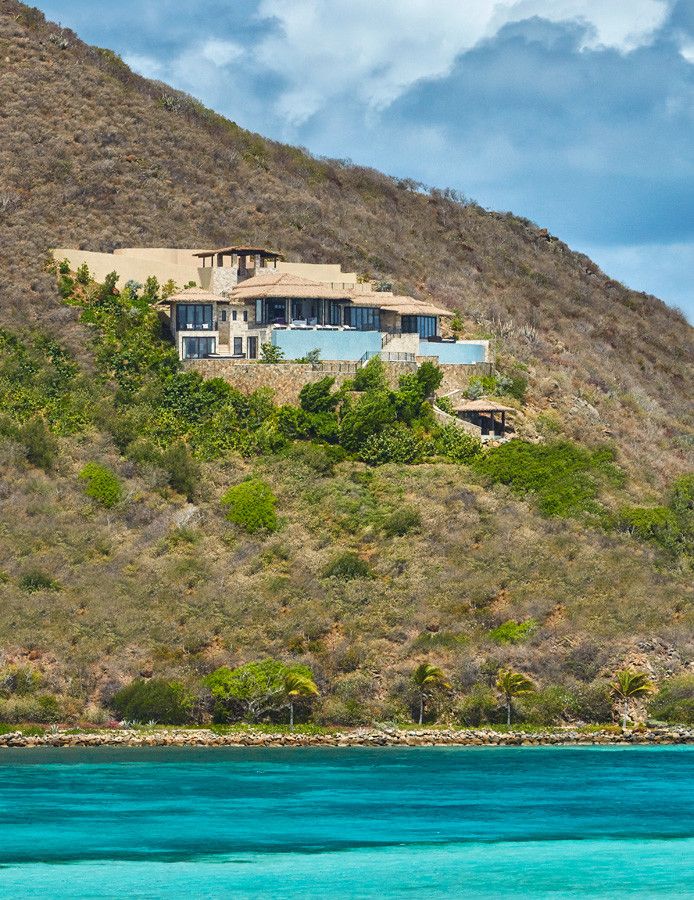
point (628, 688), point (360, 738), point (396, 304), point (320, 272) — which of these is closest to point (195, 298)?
point (396, 304)

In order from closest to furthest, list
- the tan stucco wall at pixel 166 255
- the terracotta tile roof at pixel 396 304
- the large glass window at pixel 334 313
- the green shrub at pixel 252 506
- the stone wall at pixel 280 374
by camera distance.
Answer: the green shrub at pixel 252 506
the stone wall at pixel 280 374
the large glass window at pixel 334 313
the terracotta tile roof at pixel 396 304
the tan stucco wall at pixel 166 255

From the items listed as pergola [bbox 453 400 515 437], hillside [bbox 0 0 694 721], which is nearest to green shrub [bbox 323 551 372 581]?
hillside [bbox 0 0 694 721]

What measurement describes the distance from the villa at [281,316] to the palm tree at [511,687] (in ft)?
80.2

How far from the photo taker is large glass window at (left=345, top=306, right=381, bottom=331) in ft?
293

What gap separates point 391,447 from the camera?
8344cm

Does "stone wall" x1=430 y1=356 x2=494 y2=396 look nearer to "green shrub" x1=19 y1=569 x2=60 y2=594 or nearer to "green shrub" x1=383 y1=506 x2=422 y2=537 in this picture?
Answer: "green shrub" x1=383 y1=506 x2=422 y2=537

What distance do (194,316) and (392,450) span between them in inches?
517

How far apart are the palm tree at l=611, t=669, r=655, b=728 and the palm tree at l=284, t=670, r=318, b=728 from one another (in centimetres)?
1203

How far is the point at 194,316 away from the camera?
289ft

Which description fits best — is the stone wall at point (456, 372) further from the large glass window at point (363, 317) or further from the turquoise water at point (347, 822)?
the turquoise water at point (347, 822)

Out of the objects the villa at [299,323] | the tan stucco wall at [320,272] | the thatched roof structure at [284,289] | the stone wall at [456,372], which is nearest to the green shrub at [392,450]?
the stone wall at [456,372]

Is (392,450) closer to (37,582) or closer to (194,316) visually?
(194,316)

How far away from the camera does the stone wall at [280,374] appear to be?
84.9 metres

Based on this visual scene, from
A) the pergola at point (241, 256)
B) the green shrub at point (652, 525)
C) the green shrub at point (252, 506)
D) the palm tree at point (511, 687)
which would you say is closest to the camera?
the palm tree at point (511, 687)
